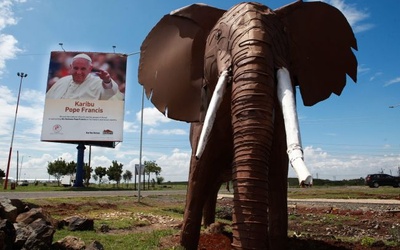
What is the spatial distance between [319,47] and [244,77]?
2292 mm

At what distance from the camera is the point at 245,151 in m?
3.58

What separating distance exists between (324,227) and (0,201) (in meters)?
9.47

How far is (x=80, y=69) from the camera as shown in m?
34.8

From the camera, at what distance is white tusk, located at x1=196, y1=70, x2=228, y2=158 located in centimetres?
379

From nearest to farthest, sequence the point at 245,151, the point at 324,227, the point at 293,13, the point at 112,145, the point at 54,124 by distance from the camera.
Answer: the point at 245,151 → the point at 293,13 → the point at 324,227 → the point at 54,124 → the point at 112,145

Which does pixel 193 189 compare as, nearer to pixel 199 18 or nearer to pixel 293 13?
pixel 199 18

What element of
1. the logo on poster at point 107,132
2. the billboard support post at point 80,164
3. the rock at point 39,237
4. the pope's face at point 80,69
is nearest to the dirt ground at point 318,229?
the rock at point 39,237

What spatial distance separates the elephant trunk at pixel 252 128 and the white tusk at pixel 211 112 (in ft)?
0.45

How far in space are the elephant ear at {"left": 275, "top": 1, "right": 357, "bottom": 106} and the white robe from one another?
30536mm

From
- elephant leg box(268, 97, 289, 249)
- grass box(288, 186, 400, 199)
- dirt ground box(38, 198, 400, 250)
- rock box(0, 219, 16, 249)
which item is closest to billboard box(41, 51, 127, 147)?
grass box(288, 186, 400, 199)

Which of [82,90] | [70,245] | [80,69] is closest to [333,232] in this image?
[70,245]

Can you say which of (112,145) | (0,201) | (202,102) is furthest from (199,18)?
(112,145)

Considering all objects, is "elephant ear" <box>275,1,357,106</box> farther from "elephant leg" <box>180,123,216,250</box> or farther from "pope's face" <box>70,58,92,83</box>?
"pope's face" <box>70,58,92,83</box>

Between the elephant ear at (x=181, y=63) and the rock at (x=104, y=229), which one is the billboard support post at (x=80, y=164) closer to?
the rock at (x=104, y=229)
